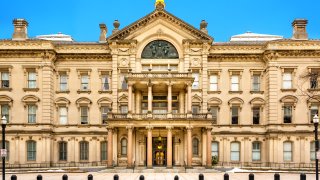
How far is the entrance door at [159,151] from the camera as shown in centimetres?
5266

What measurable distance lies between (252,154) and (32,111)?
2472 centimetres

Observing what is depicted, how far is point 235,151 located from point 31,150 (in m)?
22.3

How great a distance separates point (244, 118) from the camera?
5475 cm

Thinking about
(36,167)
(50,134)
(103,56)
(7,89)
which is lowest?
(36,167)

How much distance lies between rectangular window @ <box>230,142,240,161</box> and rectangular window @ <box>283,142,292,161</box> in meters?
4.97

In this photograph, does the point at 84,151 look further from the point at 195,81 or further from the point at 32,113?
the point at 195,81

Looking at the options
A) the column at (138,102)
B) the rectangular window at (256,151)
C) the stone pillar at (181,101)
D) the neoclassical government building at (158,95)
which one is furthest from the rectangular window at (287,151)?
the column at (138,102)

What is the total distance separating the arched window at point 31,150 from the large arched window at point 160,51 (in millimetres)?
15310

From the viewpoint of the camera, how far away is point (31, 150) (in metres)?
53.1

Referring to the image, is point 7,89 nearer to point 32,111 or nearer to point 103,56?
point 32,111

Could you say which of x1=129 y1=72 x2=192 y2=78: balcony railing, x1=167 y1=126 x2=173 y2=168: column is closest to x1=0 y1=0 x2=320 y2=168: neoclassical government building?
x1=129 y1=72 x2=192 y2=78: balcony railing

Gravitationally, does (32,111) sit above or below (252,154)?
above

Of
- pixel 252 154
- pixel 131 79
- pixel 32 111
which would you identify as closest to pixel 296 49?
pixel 252 154

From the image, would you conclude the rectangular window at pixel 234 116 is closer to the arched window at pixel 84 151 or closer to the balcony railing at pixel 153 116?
the balcony railing at pixel 153 116
